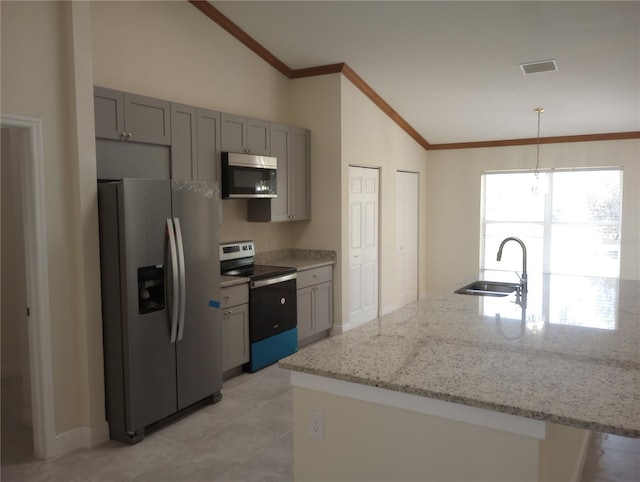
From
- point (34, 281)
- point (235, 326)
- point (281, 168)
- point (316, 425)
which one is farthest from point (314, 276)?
point (316, 425)

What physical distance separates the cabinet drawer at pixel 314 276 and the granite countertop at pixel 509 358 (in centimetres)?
216

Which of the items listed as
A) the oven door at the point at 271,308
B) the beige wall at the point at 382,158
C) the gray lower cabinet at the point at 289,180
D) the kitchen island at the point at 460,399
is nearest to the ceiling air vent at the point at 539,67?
the beige wall at the point at 382,158

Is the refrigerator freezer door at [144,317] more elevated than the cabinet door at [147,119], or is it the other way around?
the cabinet door at [147,119]

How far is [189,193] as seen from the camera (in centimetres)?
351

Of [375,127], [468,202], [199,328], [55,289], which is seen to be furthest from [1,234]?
[468,202]

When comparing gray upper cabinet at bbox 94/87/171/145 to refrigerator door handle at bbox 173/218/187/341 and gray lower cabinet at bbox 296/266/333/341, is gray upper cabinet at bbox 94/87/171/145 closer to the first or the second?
refrigerator door handle at bbox 173/218/187/341

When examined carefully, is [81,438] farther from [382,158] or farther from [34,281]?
[382,158]

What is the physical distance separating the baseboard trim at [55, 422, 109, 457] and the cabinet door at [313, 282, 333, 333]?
254cm

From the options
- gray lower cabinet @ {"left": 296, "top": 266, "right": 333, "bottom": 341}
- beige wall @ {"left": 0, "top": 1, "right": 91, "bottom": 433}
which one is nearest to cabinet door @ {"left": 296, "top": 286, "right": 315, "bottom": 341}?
gray lower cabinet @ {"left": 296, "top": 266, "right": 333, "bottom": 341}

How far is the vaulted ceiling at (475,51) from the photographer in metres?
4.17

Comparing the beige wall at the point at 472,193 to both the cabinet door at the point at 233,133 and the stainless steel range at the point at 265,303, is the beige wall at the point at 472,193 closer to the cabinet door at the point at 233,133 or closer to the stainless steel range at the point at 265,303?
the stainless steel range at the point at 265,303

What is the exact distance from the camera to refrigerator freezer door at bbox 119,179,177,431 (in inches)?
123

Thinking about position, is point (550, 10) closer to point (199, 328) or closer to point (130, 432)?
point (199, 328)

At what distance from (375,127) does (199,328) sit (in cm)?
366
